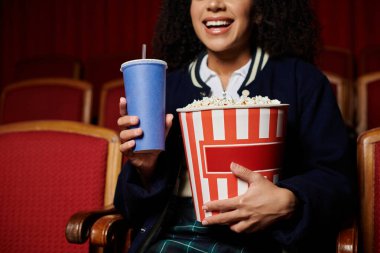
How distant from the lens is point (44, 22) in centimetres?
368

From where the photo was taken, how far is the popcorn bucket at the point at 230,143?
0.75 m

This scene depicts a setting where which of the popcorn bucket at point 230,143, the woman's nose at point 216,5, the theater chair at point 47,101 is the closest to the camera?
the popcorn bucket at point 230,143

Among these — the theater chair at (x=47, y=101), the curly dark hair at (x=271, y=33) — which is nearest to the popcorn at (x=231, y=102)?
the curly dark hair at (x=271, y=33)

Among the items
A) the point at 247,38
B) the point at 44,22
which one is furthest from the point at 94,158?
the point at 44,22

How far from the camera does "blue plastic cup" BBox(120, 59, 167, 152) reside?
0.76 meters

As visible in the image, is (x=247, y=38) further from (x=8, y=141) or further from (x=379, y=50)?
(x=379, y=50)

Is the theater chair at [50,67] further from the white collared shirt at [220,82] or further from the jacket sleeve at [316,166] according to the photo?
the jacket sleeve at [316,166]

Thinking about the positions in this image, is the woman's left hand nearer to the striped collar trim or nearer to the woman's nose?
the striped collar trim

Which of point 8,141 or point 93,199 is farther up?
point 8,141

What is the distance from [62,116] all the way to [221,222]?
116 cm

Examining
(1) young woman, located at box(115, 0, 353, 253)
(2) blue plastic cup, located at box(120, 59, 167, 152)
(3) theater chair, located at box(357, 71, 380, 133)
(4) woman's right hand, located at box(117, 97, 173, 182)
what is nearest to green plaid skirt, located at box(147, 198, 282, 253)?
(1) young woman, located at box(115, 0, 353, 253)

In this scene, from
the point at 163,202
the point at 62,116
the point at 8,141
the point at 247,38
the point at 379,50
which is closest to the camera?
the point at 163,202

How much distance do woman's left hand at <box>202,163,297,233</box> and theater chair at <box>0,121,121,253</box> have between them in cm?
45

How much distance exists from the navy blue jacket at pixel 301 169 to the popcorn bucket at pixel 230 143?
86mm
